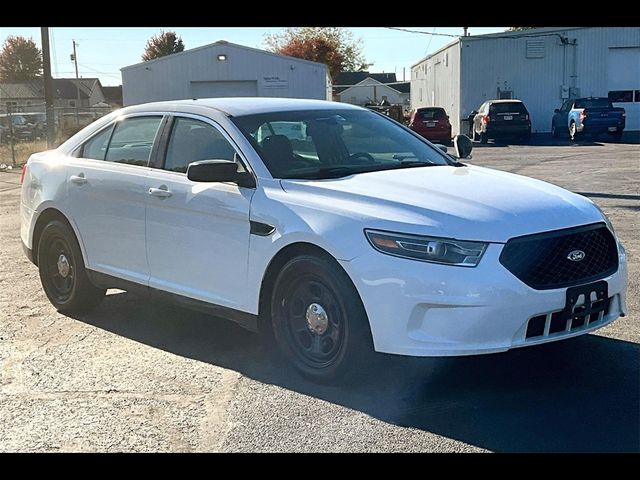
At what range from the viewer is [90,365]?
5117 millimetres

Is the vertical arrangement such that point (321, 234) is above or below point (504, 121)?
below

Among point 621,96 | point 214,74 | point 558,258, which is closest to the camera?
point 558,258

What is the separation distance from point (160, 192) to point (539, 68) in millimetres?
33230

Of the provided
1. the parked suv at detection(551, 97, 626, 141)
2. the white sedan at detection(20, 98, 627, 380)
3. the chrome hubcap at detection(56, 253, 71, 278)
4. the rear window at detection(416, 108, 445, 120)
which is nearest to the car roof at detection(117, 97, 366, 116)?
the white sedan at detection(20, 98, 627, 380)

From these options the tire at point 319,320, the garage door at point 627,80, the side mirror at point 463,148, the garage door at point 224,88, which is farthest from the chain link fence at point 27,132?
the garage door at point 627,80

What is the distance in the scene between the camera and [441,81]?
43.3m

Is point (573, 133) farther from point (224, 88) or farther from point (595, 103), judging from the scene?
point (224, 88)

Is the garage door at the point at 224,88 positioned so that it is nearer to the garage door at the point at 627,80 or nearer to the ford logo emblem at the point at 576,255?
the garage door at the point at 627,80

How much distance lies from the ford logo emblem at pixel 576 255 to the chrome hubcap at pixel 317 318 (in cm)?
136

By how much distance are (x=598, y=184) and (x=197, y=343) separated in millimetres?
10987

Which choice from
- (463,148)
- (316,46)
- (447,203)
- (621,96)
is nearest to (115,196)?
(447,203)

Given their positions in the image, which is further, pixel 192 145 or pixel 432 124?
pixel 432 124

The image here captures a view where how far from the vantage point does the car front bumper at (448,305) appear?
4.03 m
